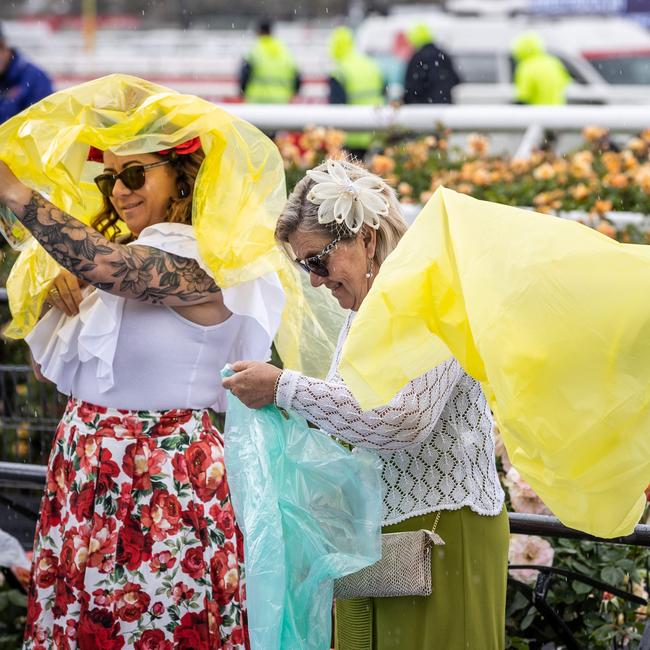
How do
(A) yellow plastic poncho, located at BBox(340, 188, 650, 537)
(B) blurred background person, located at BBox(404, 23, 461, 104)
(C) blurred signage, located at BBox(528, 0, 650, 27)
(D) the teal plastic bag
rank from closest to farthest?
(A) yellow plastic poncho, located at BBox(340, 188, 650, 537) < (D) the teal plastic bag < (B) blurred background person, located at BBox(404, 23, 461, 104) < (C) blurred signage, located at BBox(528, 0, 650, 27)

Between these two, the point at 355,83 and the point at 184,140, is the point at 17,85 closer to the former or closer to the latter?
the point at 355,83

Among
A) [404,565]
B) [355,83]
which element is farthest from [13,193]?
[355,83]

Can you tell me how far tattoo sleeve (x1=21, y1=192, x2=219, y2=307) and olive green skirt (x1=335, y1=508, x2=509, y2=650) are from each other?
81 centimetres

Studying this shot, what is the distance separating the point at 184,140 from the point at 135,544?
38.9 inches

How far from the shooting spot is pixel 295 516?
2.77 m

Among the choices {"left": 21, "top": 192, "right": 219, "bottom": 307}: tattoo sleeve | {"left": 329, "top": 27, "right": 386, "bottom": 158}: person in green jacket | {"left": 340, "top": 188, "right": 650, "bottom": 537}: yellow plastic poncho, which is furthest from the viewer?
{"left": 329, "top": 27, "right": 386, "bottom": 158}: person in green jacket

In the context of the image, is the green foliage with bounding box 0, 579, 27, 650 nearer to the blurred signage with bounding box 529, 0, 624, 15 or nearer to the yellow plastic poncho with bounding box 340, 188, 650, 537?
the yellow plastic poncho with bounding box 340, 188, 650, 537

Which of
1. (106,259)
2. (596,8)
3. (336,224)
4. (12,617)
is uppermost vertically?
(596,8)

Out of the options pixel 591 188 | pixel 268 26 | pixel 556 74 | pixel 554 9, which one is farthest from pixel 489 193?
pixel 554 9

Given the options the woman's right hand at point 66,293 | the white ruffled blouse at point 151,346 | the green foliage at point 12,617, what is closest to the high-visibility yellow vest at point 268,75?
the green foliage at point 12,617

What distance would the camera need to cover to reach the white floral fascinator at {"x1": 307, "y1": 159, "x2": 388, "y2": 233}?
2682 mm

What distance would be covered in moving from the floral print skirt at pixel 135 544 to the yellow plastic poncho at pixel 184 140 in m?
0.45

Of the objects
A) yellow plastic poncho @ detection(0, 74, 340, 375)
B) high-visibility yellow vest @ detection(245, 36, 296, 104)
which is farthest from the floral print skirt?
high-visibility yellow vest @ detection(245, 36, 296, 104)

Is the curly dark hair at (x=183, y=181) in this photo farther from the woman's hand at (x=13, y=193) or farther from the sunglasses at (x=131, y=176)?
the woman's hand at (x=13, y=193)
